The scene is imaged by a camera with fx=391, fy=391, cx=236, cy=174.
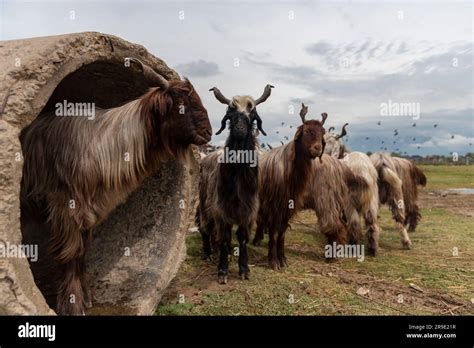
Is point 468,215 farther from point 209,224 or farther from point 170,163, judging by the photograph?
point 170,163

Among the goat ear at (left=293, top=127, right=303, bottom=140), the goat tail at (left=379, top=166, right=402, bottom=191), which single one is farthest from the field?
the goat ear at (left=293, top=127, right=303, bottom=140)

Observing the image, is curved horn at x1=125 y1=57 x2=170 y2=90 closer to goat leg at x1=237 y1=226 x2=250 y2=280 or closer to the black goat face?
Answer: the black goat face

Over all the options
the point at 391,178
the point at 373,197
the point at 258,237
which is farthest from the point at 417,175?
the point at 258,237

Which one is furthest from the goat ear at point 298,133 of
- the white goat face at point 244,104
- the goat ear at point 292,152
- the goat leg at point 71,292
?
the goat leg at point 71,292

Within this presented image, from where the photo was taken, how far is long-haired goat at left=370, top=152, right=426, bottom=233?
899 cm

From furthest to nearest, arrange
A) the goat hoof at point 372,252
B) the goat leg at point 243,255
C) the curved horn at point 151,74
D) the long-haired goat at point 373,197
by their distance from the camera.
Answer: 1. the long-haired goat at point 373,197
2. the goat hoof at point 372,252
3. the goat leg at point 243,255
4. the curved horn at point 151,74

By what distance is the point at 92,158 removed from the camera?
4129mm

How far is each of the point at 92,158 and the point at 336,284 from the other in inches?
161

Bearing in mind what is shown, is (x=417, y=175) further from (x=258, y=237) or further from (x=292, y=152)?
(x=292, y=152)

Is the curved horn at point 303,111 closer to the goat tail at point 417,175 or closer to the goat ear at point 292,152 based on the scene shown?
the goat ear at point 292,152

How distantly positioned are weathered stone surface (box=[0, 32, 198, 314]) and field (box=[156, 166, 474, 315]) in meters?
0.59

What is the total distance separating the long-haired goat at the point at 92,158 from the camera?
408 centimetres

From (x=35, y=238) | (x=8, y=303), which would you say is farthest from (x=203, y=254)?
(x=8, y=303)

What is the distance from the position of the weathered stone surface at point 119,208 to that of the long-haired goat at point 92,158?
506mm
